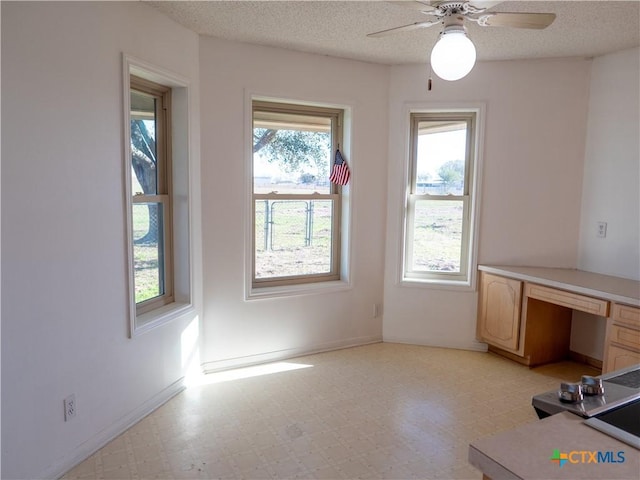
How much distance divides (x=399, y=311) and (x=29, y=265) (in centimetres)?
307

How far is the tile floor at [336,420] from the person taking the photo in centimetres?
238

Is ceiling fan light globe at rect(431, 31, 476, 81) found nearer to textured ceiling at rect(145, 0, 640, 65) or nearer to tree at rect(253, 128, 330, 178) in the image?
textured ceiling at rect(145, 0, 640, 65)

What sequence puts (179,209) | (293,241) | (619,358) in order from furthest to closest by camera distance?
(293,241), (179,209), (619,358)

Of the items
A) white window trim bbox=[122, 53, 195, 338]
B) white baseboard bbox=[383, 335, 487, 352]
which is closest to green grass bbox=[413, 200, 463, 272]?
white baseboard bbox=[383, 335, 487, 352]

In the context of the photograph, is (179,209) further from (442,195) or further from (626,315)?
(626,315)

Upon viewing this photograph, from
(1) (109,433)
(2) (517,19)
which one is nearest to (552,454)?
(2) (517,19)

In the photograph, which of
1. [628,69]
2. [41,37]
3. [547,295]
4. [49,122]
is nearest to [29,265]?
[49,122]

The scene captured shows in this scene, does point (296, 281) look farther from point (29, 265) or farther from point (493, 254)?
point (29, 265)

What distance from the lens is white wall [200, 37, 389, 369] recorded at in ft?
11.2

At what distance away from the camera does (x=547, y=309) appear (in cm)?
374

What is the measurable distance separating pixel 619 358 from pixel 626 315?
30cm

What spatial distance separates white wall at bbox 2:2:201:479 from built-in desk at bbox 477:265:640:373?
2.79 metres

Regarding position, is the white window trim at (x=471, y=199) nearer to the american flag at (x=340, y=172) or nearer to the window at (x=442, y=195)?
the window at (x=442, y=195)

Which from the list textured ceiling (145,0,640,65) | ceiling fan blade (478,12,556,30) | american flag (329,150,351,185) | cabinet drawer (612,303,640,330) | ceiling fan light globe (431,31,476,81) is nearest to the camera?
ceiling fan light globe (431,31,476,81)
